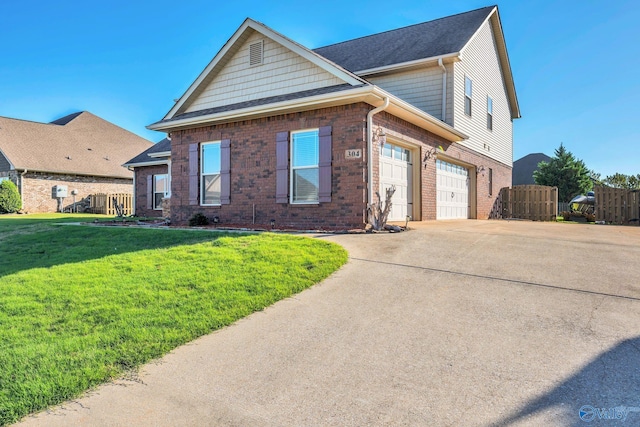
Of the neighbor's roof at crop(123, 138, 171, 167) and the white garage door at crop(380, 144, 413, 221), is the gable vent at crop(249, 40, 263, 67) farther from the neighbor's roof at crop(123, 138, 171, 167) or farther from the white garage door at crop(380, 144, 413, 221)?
the neighbor's roof at crop(123, 138, 171, 167)

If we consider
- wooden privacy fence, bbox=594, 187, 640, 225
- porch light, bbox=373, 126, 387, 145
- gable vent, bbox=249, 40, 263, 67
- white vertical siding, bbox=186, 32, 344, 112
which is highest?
gable vent, bbox=249, 40, 263, 67

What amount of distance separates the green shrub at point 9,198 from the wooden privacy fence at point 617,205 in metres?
29.3

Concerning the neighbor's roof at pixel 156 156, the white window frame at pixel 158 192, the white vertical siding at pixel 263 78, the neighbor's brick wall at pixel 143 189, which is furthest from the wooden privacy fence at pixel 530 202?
the neighbor's brick wall at pixel 143 189

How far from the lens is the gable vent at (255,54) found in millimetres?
11398

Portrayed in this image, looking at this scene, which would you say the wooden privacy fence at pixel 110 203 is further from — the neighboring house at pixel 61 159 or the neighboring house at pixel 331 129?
the neighboring house at pixel 331 129

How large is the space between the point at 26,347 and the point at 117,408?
4.57 ft

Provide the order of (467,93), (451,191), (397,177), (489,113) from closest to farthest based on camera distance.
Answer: (397,177) → (451,191) → (467,93) → (489,113)

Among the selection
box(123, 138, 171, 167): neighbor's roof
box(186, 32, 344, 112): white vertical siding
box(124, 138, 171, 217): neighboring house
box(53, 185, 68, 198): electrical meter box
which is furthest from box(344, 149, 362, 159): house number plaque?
box(53, 185, 68, 198): electrical meter box

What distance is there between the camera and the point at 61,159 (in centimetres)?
2555

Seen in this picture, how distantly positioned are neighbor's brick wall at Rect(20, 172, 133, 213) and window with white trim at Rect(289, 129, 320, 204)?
2145cm

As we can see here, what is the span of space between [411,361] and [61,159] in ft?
94.7

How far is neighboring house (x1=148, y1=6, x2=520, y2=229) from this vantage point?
9336 millimetres

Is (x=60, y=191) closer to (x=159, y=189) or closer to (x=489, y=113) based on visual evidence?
(x=159, y=189)

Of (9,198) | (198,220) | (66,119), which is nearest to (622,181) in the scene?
(198,220)
